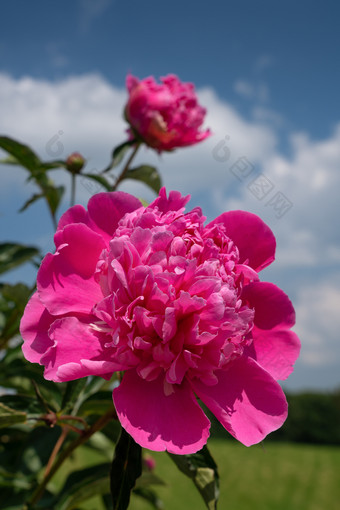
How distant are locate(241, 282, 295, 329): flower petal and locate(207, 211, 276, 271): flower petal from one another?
0.05m

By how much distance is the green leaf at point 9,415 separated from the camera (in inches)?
31.2

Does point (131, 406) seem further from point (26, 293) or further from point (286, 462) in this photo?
point (286, 462)

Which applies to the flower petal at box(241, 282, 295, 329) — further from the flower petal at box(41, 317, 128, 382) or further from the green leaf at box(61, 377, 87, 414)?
the green leaf at box(61, 377, 87, 414)

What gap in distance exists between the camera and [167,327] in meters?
0.64

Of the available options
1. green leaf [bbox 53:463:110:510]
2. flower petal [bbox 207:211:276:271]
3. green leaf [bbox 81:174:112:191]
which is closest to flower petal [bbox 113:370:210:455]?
flower petal [bbox 207:211:276:271]

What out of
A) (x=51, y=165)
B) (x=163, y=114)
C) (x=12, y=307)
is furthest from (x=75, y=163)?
(x=12, y=307)

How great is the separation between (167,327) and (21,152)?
959 mm

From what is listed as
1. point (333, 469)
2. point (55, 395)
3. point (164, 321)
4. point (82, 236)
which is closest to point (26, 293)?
point (55, 395)

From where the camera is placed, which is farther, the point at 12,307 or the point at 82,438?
the point at 12,307

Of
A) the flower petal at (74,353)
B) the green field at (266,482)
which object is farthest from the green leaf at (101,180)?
the green field at (266,482)

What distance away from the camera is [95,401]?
939 millimetres

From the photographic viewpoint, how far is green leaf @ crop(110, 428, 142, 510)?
69 centimetres

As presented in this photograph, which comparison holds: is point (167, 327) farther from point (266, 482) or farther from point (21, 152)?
point (266, 482)

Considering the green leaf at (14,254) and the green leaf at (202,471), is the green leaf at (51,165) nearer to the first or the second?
the green leaf at (14,254)
